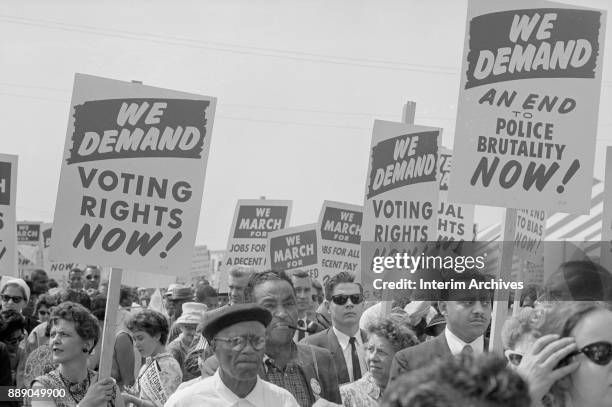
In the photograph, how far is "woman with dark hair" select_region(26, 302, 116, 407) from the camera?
5.83 meters

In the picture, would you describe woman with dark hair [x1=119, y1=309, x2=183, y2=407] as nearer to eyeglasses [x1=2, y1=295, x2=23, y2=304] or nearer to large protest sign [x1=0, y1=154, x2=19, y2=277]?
large protest sign [x1=0, y1=154, x2=19, y2=277]

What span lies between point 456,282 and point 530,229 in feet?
10.7

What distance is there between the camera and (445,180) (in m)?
12.3

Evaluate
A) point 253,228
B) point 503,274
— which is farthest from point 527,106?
point 253,228

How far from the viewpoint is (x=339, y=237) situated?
14672 mm

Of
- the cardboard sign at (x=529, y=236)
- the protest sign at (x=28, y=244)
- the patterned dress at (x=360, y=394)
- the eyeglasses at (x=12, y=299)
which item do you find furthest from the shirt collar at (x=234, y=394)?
the protest sign at (x=28, y=244)

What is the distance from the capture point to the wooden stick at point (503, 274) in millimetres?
6461

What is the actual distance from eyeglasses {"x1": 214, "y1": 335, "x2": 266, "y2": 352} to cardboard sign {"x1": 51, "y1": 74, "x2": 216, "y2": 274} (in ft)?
6.80

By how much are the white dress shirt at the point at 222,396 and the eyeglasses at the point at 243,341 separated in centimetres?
17

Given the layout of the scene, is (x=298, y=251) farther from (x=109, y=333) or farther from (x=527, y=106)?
(x=109, y=333)

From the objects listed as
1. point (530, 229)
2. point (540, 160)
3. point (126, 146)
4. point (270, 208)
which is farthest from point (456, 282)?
point (270, 208)

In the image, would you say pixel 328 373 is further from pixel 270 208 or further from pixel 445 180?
pixel 270 208

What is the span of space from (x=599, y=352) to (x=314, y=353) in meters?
3.22

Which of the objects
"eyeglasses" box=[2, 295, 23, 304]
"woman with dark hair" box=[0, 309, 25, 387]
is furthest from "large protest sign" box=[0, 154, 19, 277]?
"eyeglasses" box=[2, 295, 23, 304]
